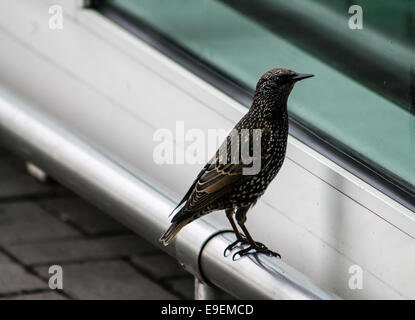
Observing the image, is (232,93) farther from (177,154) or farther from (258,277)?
(258,277)

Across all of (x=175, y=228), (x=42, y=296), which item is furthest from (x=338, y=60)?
(x=42, y=296)

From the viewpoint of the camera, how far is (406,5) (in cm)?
405

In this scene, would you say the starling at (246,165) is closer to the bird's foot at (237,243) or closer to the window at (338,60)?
the bird's foot at (237,243)

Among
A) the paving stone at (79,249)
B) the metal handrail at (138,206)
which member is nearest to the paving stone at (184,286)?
the paving stone at (79,249)

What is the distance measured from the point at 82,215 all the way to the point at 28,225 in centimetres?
33

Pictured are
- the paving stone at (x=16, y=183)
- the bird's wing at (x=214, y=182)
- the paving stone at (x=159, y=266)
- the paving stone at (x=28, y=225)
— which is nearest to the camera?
the bird's wing at (x=214, y=182)

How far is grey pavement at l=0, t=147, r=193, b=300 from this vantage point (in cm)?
513

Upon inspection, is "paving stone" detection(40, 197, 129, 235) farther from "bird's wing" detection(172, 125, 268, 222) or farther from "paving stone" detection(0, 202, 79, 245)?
"bird's wing" detection(172, 125, 268, 222)

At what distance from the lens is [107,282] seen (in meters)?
5.23

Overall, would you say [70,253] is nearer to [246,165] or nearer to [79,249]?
[79,249]

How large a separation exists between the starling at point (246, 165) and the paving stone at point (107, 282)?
46.3 inches

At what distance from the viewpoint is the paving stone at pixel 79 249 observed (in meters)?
5.45
